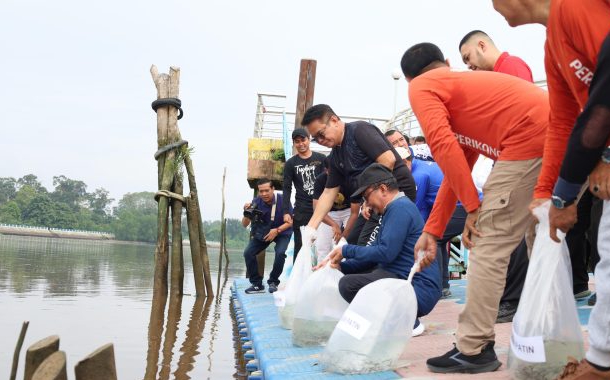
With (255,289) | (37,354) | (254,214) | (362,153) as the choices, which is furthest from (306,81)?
(37,354)

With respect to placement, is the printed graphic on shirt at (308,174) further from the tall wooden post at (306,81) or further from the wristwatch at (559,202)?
the wristwatch at (559,202)

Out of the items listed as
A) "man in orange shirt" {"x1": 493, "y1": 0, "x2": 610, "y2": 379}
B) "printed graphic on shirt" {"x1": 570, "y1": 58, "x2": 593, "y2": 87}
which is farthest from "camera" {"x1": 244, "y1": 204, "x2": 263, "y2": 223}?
"printed graphic on shirt" {"x1": 570, "y1": 58, "x2": 593, "y2": 87}

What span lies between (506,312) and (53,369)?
2982 millimetres

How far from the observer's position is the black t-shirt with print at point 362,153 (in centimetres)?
432

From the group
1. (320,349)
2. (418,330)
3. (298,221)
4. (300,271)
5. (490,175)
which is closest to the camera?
(490,175)

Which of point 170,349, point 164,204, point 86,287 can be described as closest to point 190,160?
point 164,204

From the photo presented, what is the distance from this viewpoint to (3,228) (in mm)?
71000

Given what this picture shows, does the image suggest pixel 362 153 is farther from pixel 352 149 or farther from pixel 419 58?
pixel 419 58

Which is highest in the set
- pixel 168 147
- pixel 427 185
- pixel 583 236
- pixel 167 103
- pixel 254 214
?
pixel 167 103

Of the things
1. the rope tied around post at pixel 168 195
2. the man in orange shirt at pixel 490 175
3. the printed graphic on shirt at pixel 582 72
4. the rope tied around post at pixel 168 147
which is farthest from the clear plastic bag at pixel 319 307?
the rope tied around post at pixel 168 147

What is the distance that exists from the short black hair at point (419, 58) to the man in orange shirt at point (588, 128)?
3.49 ft

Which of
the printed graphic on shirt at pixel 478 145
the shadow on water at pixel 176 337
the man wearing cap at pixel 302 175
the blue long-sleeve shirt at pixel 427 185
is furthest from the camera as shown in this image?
the man wearing cap at pixel 302 175

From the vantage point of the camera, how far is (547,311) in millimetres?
2299

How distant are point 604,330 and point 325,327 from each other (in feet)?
7.02
